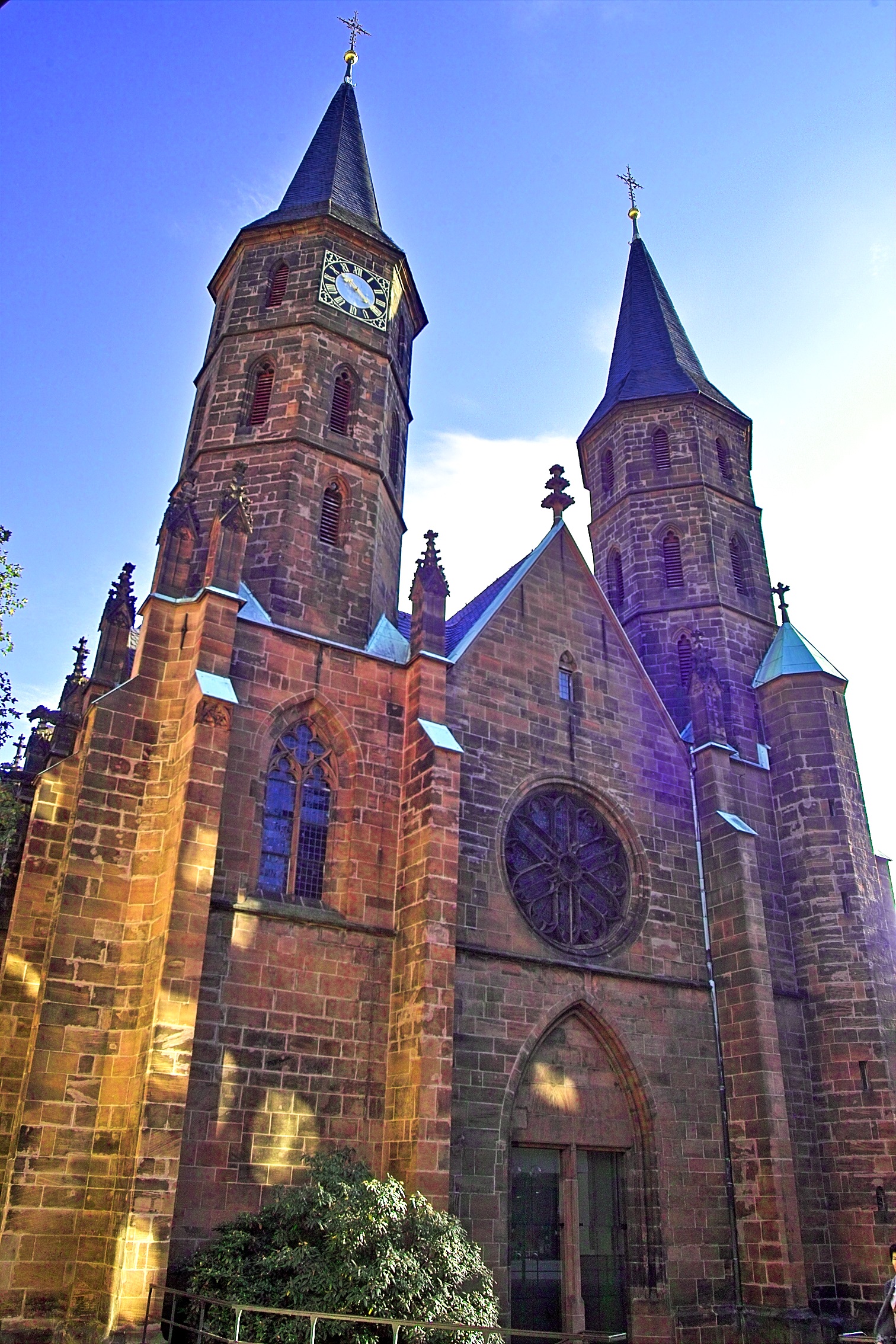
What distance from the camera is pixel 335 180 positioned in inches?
945

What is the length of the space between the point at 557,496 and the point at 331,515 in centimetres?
470

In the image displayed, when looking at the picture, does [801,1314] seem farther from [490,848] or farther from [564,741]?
[564,741]

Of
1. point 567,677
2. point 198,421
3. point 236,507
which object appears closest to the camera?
point 236,507

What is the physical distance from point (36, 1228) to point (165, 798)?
17.0ft

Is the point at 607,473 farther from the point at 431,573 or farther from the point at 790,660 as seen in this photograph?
the point at 431,573

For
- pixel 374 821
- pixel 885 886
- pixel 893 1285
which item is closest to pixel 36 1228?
pixel 374 821

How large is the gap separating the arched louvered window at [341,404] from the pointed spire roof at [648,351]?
30.0 ft

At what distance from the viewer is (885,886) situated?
21125mm

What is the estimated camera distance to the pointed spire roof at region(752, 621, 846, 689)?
2159 cm

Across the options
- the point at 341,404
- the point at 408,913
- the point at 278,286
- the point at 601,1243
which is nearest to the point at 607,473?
the point at 341,404

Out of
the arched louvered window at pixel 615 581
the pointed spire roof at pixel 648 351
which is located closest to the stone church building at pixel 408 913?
the arched louvered window at pixel 615 581

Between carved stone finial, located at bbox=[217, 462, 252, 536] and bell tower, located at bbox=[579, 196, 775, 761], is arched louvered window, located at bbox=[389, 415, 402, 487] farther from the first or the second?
bell tower, located at bbox=[579, 196, 775, 761]

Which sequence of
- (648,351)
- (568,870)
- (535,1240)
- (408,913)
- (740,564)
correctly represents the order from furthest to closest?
(648,351)
(740,564)
(568,870)
(408,913)
(535,1240)

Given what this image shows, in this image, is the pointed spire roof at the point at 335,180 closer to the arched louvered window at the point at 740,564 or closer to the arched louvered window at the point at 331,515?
the arched louvered window at the point at 331,515
